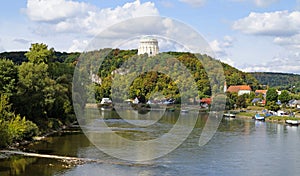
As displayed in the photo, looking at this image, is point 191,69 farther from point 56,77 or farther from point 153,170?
point 153,170

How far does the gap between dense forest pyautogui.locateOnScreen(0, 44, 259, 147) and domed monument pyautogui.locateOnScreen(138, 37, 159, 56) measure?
863 millimetres

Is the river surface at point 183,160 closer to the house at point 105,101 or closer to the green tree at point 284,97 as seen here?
the house at point 105,101

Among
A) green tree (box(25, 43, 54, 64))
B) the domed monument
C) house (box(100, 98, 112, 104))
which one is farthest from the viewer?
house (box(100, 98, 112, 104))

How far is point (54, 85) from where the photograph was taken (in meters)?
34.4

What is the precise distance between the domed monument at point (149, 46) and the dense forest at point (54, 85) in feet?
2.83

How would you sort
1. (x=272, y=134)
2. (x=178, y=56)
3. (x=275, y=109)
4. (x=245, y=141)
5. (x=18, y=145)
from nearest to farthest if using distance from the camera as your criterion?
(x=18, y=145) < (x=245, y=141) < (x=272, y=134) < (x=275, y=109) < (x=178, y=56)

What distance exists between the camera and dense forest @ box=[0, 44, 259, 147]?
27594 mm

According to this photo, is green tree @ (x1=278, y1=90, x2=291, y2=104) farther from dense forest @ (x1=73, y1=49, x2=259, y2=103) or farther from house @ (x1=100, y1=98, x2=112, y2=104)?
house @ (x1=100, y1=98, x2=112, y2=104)

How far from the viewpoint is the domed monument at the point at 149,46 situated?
175ft

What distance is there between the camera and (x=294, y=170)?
69.6 feet

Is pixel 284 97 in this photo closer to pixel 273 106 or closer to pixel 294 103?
pixel 294 103

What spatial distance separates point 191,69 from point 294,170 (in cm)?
4649

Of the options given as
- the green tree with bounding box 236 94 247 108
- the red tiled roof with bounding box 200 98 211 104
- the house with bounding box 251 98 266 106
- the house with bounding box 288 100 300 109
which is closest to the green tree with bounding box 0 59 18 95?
the red tiled roof with bounding box 200 98 211 104

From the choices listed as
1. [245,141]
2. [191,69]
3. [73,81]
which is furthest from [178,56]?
[245,141]
